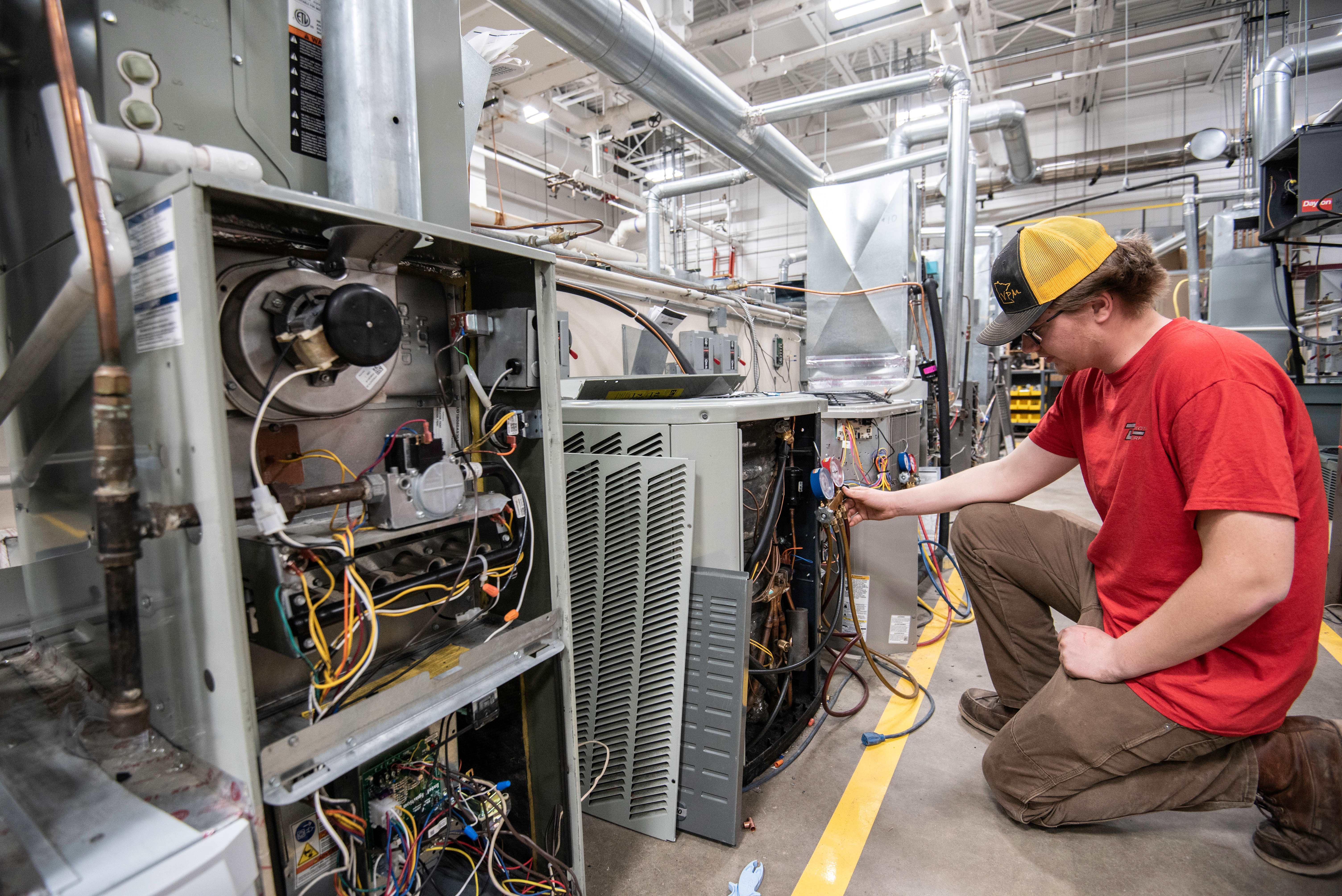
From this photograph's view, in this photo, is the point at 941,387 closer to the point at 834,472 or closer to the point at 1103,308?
the point at 834,472

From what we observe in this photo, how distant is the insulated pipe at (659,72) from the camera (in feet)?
5.84

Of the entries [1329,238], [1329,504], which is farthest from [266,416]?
[1329,238]

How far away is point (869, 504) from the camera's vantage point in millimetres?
1682

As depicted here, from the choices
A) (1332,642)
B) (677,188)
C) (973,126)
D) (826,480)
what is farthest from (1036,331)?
(677,188)

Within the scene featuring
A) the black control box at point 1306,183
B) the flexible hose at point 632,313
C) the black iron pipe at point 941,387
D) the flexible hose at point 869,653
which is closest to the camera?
the flexible hose at point 869,653

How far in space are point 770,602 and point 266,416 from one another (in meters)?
1.18

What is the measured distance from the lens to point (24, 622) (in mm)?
1144

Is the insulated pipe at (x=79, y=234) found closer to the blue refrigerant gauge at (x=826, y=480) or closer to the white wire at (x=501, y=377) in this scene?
the white wire at (x=501, y=377)

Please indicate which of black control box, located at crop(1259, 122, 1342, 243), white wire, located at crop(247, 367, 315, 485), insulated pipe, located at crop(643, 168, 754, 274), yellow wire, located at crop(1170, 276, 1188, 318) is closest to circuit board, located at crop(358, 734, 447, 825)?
white wire, located at crop(247, 367, 315, 485)

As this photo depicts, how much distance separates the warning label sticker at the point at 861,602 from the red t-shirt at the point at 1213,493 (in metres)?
0.93

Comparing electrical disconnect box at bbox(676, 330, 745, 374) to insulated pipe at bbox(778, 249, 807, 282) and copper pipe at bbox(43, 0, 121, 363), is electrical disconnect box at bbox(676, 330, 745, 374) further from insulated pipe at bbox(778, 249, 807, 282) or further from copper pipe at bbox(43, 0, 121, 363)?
insulated pipe at bbox(778, 249, 807, 282)

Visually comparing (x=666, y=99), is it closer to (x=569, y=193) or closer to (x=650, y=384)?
(x=650, y=384)

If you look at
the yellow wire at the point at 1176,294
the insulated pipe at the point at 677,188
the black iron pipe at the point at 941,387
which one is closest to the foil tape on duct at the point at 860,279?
the black iron pipe at the point at 941,387

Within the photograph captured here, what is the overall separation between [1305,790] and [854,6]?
159 inches
